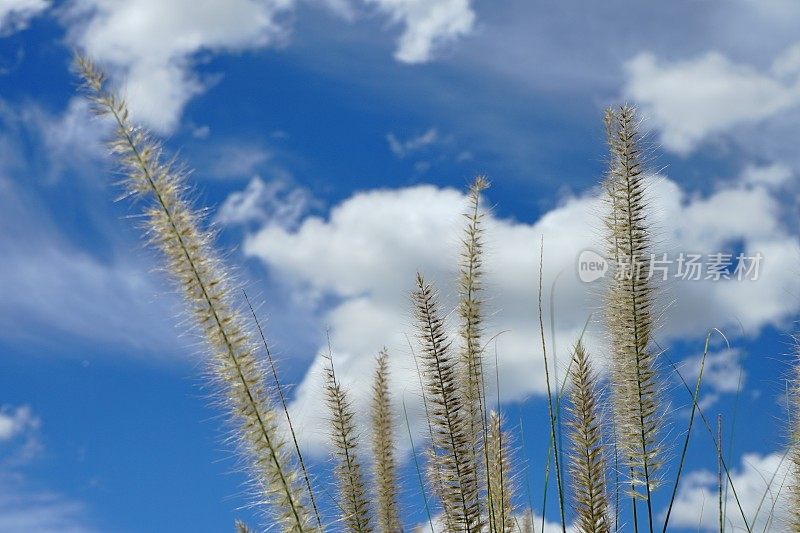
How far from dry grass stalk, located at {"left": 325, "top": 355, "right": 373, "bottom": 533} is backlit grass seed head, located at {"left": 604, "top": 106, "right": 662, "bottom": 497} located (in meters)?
1.45

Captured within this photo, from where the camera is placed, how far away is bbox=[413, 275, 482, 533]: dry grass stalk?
4613 millimetres

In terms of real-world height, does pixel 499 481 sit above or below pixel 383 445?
below

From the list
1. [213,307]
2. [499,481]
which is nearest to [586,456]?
[499,481]

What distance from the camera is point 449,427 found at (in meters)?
4.66

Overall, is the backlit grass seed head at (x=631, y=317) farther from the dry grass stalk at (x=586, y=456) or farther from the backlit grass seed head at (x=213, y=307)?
the backlit grass seed head at (x=213, y=307)

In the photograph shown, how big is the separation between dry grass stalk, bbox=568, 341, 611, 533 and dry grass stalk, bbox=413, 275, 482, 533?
0.51 meters

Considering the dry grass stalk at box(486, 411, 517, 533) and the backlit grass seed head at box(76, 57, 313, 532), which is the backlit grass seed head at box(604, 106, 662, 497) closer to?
the dry grass stalk at box(486, 411, 517, 533)

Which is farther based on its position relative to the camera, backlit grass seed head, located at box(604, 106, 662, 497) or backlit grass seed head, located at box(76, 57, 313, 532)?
backlit grass seed head, located at box(604, 106, 662, 497)

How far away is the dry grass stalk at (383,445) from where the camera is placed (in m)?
5.46

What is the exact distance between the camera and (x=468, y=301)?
5.39m

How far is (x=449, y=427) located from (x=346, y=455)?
665 mm

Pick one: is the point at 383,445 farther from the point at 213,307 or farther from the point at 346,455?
the point at 213,307

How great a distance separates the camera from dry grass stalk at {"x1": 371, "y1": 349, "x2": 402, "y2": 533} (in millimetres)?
5465

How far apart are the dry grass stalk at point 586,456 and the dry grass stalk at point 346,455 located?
1077 millimetres
